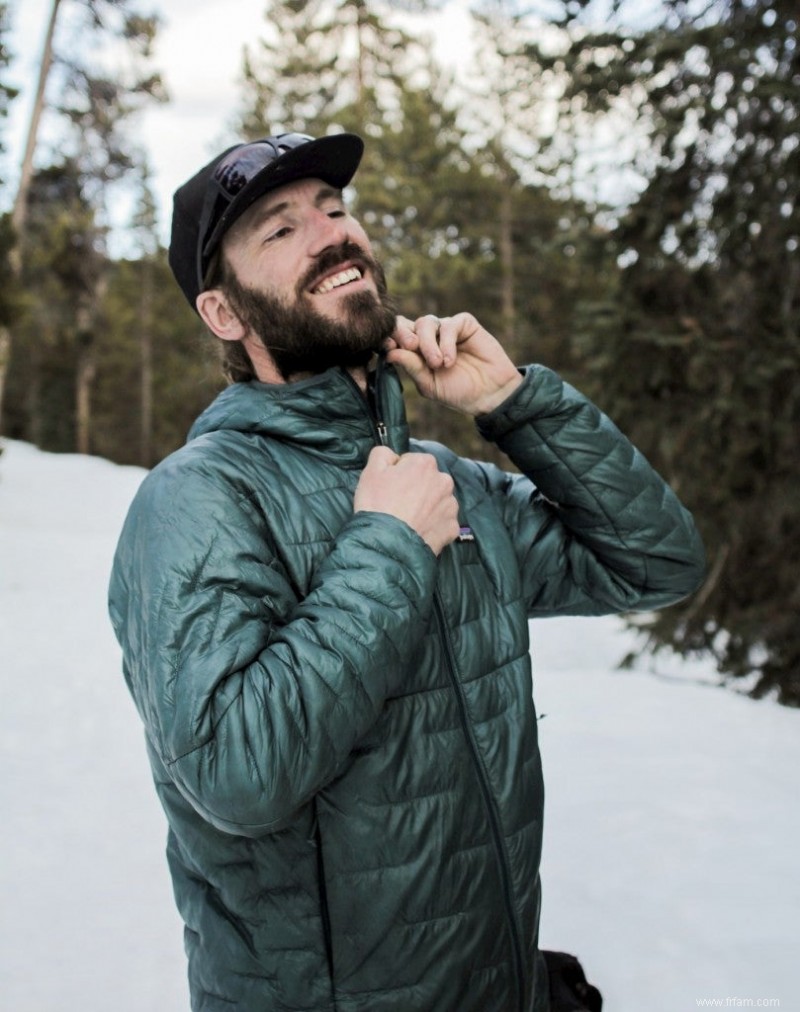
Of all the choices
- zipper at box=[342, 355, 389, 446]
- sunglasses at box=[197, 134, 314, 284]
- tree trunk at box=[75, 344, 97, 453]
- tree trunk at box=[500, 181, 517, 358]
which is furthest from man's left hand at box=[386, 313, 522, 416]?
tree trunk at box=[75, 344, 97, 453]

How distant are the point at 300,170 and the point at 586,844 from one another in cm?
324

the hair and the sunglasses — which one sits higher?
the sunglasses

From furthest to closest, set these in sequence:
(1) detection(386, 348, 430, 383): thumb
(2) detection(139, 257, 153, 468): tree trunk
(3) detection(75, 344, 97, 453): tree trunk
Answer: (2) detection(139, 257, 153, 468): tree trunk
(3) detection(75, 344, 97, 453): tree trunk
(1) detection(386, 348, 430, 383): thumb

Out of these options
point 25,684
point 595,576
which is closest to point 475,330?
point 595,576

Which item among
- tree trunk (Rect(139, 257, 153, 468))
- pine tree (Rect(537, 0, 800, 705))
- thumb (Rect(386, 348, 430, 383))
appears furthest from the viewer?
tree trunk (Rect(139, 257, 153, 468))

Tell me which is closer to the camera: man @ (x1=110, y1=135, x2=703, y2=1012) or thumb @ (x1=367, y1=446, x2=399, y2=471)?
man @ (x1=110, y1=135, x2=703, y2=1012)

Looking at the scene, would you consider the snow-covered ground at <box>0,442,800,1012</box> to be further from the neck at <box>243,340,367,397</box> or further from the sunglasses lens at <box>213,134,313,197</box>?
the sunglasses lens at <box>213,134,313,197</box>

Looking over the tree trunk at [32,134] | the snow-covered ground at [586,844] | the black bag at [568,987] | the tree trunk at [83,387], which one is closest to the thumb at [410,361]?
the black bag at [568,987]

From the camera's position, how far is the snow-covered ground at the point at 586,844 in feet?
10.0

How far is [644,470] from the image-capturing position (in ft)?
6.27

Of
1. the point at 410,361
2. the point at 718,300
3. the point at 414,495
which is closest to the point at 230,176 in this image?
the point at 410,361

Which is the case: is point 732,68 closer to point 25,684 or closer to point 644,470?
point 644,470

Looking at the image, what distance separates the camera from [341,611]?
1.30 meters

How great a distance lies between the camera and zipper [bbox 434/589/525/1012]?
155 centimetres
